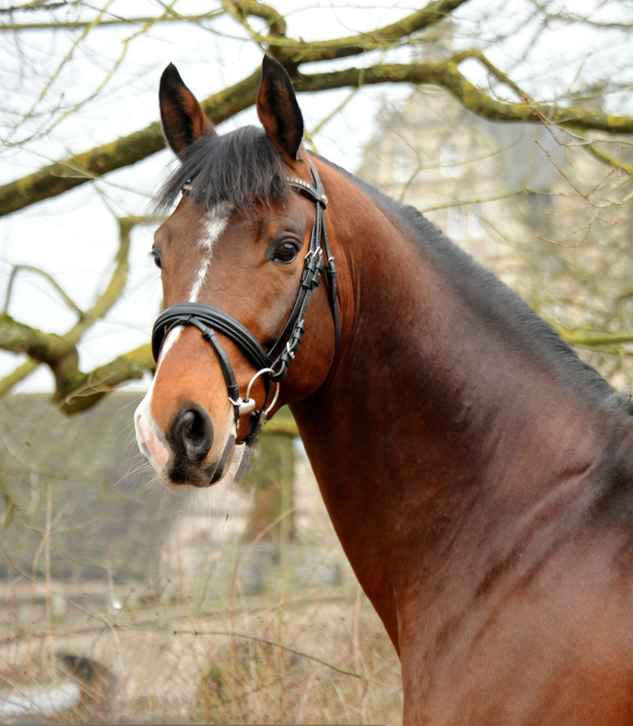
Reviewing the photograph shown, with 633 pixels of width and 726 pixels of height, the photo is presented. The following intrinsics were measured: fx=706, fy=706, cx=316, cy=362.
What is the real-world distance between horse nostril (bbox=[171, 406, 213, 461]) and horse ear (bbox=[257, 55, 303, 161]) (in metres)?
1.16

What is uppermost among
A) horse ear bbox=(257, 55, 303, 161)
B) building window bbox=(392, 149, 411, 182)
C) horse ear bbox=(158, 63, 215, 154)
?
building window bbox=(392, 149, 411, 182)

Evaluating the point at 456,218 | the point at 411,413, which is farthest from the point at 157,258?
the point at 456,218

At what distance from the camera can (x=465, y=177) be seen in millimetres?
9633

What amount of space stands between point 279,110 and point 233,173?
1.14 feet

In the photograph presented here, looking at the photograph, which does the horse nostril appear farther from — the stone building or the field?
the stone building

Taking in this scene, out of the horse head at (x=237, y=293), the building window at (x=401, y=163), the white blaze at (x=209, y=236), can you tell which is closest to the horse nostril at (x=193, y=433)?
the horse head at (x=237, y=293)

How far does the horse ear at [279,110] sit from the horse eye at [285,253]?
414 millimetres

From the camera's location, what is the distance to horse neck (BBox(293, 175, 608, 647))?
2.71 meters

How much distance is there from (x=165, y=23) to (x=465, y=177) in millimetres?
5208

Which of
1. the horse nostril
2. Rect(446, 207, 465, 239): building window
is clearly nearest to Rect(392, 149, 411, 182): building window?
Rect(446, 207, 465, 239): building window

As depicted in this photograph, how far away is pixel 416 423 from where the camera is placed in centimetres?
279

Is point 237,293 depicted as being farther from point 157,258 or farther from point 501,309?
point 501,309

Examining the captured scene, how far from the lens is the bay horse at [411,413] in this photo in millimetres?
2305

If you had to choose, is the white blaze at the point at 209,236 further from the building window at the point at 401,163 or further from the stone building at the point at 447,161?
the building window at the point at 401,163
